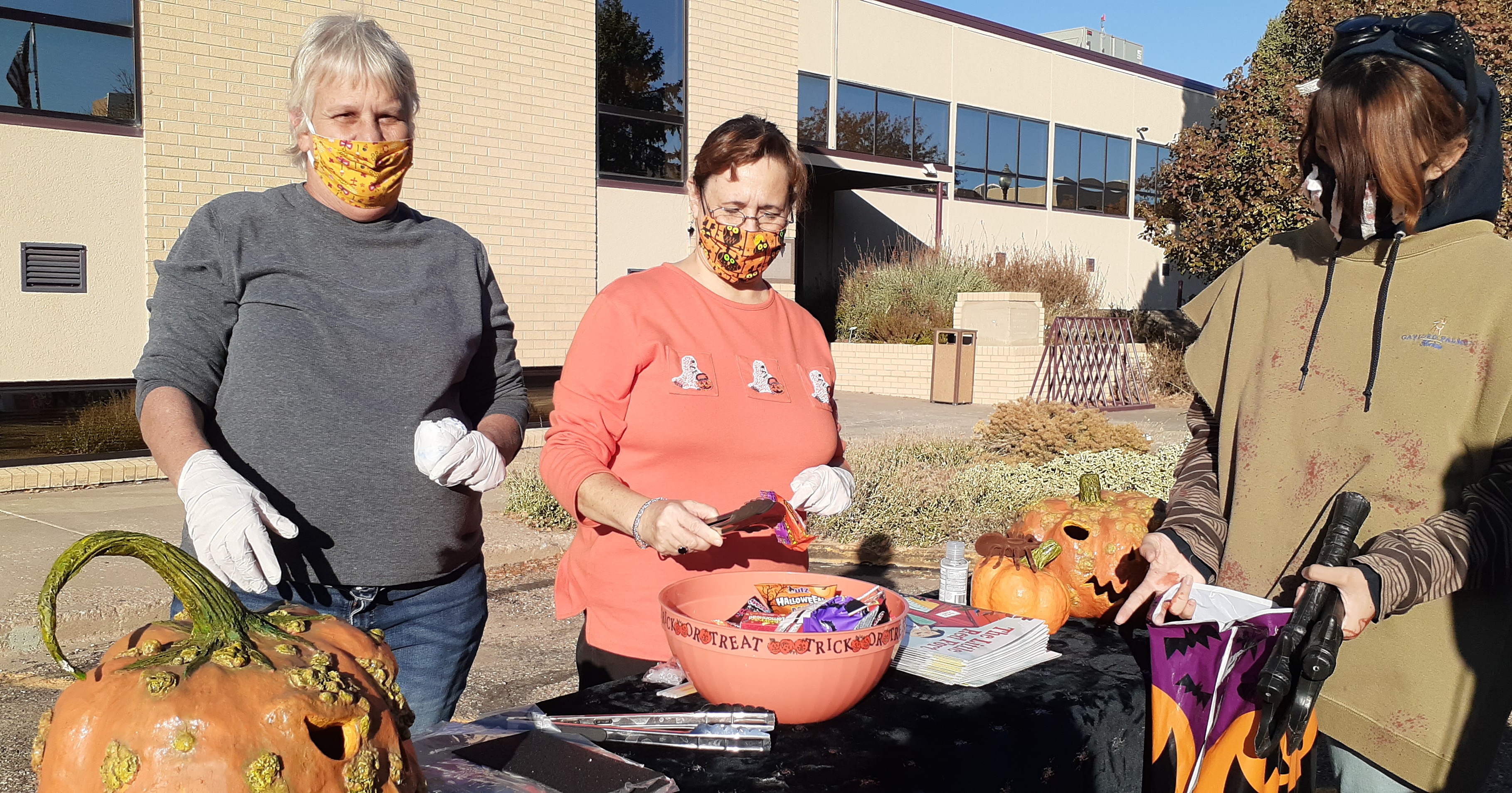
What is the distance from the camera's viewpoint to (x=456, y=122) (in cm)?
1079

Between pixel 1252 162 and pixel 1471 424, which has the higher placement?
pixel 1252 162

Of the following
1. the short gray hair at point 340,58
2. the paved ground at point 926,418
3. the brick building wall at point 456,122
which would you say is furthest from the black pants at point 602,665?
the paved ground at point 926,418

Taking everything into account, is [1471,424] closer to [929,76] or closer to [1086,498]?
[1086,498]

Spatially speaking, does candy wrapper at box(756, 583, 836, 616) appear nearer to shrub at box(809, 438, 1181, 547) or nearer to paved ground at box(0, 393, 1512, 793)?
paved ground at box(0, 393, 1512, 793)

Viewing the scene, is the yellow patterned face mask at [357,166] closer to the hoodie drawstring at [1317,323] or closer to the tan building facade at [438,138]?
A: the tan building facade at [438,138]

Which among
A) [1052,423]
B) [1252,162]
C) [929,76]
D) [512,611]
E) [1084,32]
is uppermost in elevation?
[1084,32]

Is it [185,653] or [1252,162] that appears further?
[1252,162]

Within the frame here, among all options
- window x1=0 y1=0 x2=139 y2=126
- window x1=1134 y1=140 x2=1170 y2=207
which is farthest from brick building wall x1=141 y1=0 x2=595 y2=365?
window x1=1134 y1=140 x2=1170 y2=207

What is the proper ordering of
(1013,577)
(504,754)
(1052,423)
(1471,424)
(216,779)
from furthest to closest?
(1052,423), (1013,577), (1471,424), (504,754), (216,779)

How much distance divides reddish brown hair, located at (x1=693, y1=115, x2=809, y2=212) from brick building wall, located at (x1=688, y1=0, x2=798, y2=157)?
1059cm

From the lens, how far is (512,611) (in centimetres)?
584

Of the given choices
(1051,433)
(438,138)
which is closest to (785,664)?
(1051,433)

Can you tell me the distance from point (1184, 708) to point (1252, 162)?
16490mm

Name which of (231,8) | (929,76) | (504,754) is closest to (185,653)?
(504,754)
